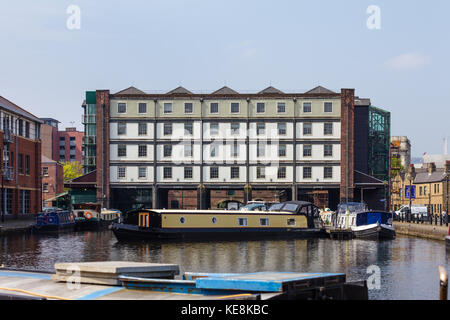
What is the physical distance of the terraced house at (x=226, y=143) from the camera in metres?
79.1

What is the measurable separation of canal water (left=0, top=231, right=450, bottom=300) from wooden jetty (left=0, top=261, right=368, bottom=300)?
11591 mm

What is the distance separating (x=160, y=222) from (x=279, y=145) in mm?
34339

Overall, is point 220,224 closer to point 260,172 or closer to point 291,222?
point 291,222

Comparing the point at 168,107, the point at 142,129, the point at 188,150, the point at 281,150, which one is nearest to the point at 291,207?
the point at 281,150

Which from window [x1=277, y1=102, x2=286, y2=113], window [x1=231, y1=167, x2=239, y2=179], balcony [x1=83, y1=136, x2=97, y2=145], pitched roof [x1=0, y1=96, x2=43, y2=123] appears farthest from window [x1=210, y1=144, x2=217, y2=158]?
pitched roof [x1=0, y1=96, x2=43, y2=123]

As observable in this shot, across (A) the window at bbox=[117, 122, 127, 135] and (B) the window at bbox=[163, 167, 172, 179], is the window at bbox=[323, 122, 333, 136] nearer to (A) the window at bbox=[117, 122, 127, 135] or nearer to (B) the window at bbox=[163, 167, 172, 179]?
(B) the window at bbox=[163, 167, 172, 179]

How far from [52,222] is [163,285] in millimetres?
48216

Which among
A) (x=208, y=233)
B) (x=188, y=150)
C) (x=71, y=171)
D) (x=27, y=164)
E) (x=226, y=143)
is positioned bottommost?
(x=208, y=233)

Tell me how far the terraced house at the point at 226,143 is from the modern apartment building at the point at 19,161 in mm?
9008

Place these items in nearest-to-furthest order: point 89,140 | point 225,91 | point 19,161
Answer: point 19,161 → point 225,91 → point 89,140

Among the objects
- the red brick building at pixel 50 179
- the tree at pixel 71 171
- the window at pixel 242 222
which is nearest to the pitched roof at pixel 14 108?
the window at pixel 242 222

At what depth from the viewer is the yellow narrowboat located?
47812mm

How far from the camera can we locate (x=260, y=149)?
79625 mm
